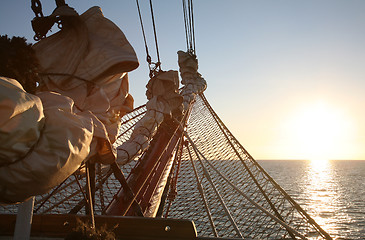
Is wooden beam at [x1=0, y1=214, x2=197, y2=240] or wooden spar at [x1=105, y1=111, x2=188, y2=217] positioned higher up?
wooden spar at [x1=105, y1=111, x2=188, y2=217]

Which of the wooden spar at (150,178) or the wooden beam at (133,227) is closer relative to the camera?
the wooden beam at (133,227)

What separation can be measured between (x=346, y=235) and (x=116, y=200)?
16.3m

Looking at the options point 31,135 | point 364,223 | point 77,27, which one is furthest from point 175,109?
point 364,223

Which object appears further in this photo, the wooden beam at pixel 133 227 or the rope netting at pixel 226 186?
the rope netting at pixel 226 186

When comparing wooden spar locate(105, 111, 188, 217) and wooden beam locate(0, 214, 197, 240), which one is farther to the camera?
wooden spar locate(105, 111, 188, 217)

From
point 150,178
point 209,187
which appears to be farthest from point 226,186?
point 150,178

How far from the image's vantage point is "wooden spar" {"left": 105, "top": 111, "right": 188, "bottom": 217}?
7.36 ft

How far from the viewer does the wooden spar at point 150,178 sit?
2.24 meters

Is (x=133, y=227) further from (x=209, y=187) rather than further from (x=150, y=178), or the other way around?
(x=209, y=187)

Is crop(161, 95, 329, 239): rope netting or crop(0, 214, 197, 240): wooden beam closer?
crop(0, 214, 197, 240): wooden beam

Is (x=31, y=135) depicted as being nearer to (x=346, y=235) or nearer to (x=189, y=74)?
(x=189, y=74)

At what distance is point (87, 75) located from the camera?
149 centimetres

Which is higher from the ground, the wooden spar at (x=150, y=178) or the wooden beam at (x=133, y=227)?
the wooden spar at (x=150, y=178)

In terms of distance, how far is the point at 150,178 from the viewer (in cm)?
290
